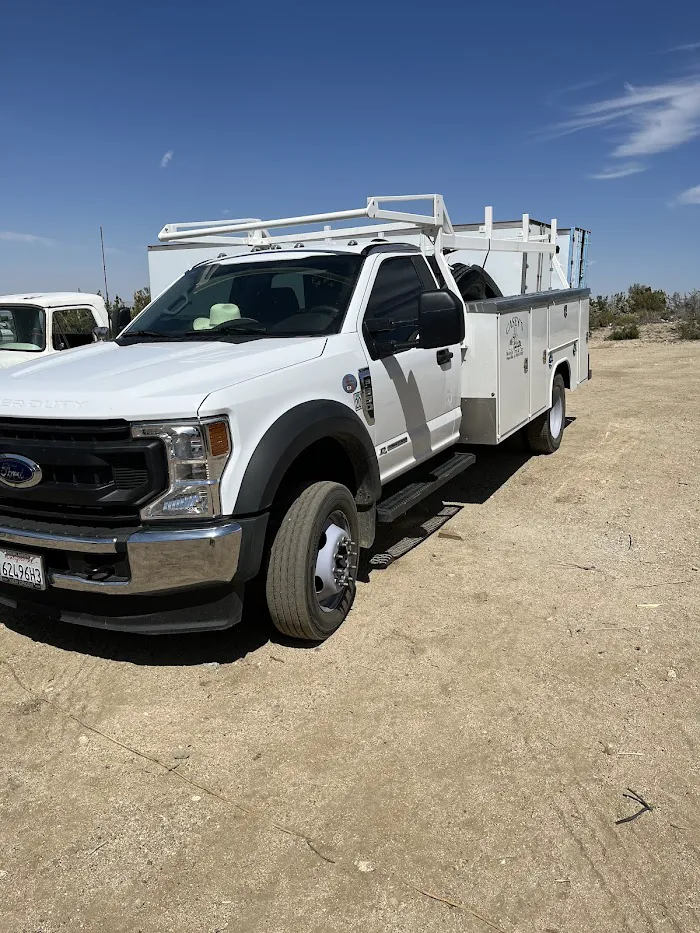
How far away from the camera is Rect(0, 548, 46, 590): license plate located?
3360mm

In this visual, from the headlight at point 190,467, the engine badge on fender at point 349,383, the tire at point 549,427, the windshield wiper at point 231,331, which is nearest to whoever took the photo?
the headlight at point 190,467

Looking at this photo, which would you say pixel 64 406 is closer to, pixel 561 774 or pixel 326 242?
pixel 561 774

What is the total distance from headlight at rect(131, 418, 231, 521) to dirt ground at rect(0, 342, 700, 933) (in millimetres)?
914

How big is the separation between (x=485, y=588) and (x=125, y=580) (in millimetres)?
2275

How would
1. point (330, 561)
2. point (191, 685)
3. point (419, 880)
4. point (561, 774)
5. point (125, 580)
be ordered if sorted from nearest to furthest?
point (419, 880)
point (561, 774)
point (125, 580)
point (191, 685)
point (330, 561)

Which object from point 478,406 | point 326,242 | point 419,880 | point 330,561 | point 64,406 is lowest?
point 419,880

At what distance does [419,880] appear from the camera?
7.84ft

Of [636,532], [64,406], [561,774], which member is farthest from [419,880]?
[636,532]

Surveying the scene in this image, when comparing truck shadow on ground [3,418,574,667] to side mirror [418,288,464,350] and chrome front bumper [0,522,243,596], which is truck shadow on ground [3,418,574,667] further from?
side mirror [418,288,464,350]

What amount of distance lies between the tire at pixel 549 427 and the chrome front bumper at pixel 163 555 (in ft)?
16.6

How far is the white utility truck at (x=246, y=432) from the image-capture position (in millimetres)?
3205

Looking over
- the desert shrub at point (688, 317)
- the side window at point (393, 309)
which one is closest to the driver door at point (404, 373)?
the side window at point (393, 309)

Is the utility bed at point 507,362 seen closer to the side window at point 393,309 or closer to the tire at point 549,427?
the tire at point 549,427

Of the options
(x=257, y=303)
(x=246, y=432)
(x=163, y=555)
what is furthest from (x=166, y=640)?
(x=257, y=303)
